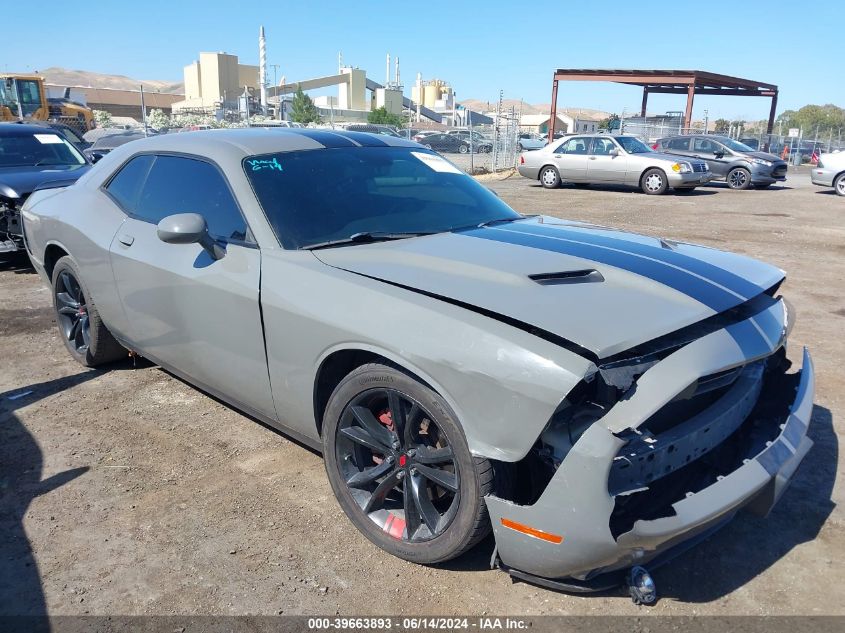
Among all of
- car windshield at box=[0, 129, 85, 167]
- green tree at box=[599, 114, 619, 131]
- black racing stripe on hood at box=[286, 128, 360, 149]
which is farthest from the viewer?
green tree at box=[599, 114, 619, 131]

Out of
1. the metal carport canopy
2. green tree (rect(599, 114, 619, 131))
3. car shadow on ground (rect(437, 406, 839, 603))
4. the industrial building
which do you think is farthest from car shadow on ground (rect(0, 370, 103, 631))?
the industrial building

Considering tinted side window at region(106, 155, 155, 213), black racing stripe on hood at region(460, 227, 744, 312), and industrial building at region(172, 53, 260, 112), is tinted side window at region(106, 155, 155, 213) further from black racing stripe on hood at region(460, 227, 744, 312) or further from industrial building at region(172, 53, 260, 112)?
industrial building at region(172, 53, 260, 112)

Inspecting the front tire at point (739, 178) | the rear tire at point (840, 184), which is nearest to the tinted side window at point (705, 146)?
the front tire at point (739, 178)

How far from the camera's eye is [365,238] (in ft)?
10.5

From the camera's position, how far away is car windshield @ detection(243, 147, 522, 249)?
322 cm

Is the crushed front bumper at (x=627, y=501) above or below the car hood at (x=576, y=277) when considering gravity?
below

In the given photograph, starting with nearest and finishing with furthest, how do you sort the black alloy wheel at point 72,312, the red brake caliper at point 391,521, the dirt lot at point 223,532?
the dirt lot at point 223,532 < the red brake caliper at point 391,521 < the black alloy wheel at point 72,312

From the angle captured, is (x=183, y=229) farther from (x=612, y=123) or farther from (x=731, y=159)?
(x=612, y=123)

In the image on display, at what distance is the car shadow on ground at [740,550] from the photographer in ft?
8.29

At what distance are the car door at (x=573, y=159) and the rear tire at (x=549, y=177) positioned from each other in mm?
159

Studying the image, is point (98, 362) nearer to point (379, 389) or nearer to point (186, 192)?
point (186, 192)

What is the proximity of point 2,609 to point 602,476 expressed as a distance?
7.07ft

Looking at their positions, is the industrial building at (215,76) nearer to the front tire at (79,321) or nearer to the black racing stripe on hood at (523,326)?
the front tire at (79,321)

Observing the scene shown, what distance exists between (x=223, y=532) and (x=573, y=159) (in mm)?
16525
